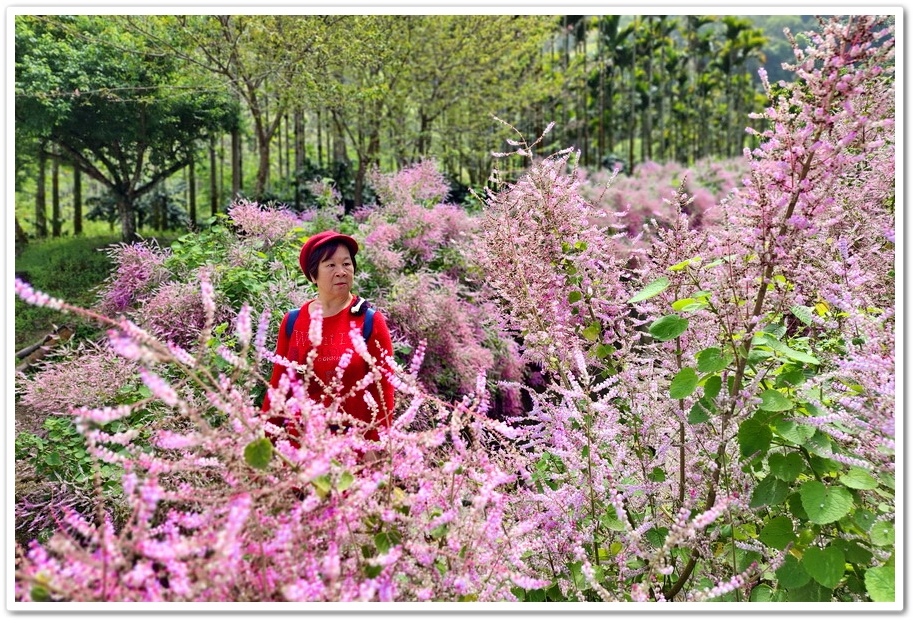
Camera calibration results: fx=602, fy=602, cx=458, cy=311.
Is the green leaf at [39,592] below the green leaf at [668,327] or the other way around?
below

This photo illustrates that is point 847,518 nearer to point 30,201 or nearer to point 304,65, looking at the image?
point 304,65

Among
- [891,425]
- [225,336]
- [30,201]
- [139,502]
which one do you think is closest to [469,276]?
[225,336]

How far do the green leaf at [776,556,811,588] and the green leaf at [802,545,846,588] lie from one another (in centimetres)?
7

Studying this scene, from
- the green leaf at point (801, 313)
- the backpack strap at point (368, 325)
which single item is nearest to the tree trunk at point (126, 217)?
the backpack strap at point (368, 325)

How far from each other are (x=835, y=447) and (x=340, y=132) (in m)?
11.2

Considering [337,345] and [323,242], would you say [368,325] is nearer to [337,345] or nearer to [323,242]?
[337,345]

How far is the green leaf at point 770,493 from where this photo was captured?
1545 millimetres

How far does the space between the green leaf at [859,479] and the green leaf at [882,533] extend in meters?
0.09

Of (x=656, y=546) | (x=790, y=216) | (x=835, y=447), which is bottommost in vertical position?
(x=656, y=546)

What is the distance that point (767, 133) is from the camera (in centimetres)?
149

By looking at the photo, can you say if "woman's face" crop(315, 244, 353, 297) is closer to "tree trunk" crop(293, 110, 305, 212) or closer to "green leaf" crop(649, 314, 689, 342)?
"green leaf" crop(649, 314, 689, 342)

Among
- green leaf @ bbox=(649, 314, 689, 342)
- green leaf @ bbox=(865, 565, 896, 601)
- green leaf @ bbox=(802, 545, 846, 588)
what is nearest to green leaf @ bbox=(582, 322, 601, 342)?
green leaf @ bbox=(649, 314, 689, 342)

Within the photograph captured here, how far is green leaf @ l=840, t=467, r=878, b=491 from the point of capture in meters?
1.41

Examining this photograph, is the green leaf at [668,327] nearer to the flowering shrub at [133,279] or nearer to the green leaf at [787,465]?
the green leaf at [787,465]
